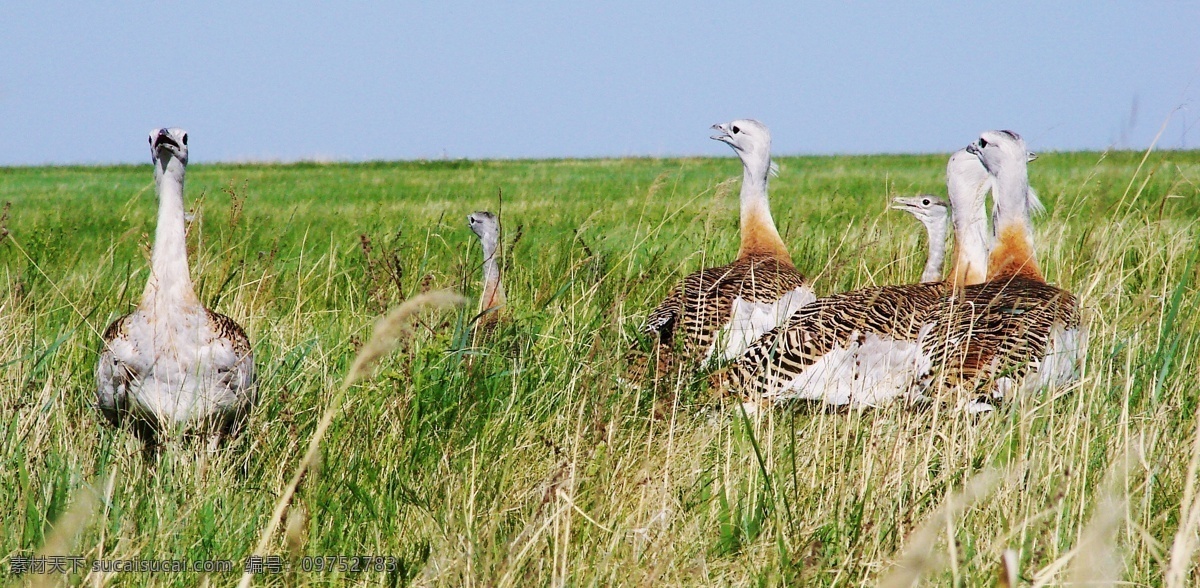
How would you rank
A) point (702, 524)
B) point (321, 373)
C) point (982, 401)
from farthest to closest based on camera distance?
point (321, 373)
point (982, 401)
point (702, 524)

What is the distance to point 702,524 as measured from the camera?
2277 mm

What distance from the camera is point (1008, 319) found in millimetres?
3348

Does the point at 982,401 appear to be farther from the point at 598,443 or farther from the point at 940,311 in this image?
the point at 598,443

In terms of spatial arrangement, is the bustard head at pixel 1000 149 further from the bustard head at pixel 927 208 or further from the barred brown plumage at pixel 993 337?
the bustard head at pixel 927 208

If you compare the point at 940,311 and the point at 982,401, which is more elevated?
the point at 940,311

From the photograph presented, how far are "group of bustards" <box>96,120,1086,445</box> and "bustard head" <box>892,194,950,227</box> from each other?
624mm

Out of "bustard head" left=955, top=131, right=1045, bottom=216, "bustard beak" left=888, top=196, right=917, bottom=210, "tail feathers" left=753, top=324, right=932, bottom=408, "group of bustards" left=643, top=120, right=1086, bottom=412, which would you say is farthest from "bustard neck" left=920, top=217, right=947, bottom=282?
"tail feathers" left=753, top=324, right=932, bottom=408

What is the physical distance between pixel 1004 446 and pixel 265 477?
75.0 inches

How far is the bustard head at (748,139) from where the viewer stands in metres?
5.55

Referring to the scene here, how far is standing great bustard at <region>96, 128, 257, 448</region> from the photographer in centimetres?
281

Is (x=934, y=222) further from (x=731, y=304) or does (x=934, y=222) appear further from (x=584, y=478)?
(x=584, y=478)

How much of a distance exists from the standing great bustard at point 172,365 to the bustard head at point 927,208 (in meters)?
3.61

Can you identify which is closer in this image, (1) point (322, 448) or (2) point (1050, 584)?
(2) point (1050, 584)

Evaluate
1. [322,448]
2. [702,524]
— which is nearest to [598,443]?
[702,524]
